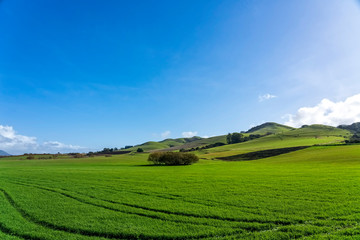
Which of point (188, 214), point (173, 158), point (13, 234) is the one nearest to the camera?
point (13, 234)

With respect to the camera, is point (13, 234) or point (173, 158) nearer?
point (13, 234)

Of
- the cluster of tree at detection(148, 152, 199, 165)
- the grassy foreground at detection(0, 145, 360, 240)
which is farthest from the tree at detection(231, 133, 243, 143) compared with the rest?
the grassy foreground at detection(0, 145, 360, 240)

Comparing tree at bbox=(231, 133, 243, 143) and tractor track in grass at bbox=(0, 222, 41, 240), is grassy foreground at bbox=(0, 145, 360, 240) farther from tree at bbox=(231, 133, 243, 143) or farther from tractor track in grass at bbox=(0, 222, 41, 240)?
tree at bbox=(231, 133, 243, 143)

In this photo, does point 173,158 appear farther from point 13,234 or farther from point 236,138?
point 236,138

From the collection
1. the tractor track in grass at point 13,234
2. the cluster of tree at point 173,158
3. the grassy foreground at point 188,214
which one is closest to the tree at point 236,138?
the cluster of tree at point 173,158

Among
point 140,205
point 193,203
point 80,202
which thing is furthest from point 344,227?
point 80,202

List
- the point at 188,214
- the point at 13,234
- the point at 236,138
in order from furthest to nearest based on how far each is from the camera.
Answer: the point at 236,138, the point at 188,214, the point at 13,234

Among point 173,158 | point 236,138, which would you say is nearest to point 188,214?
point 173,158

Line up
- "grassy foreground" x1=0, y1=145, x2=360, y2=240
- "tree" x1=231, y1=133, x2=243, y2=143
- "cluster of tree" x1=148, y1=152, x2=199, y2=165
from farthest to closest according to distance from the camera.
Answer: "tree" x1=231, y1=133, x2=243, y2=143, "cluster of tree" x1=148, y1=152, x2=199, y2=165, "grassy foreground" x1=0, y1=145, x2=360, y2=240

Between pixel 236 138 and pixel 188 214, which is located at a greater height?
pixel 236 138

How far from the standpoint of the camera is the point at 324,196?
56.2 feet

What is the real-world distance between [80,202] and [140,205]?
583 centimetres

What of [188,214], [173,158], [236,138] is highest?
[236,138]

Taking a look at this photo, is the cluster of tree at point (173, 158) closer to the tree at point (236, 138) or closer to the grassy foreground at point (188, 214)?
the grassy foreground at point (188, 214)
